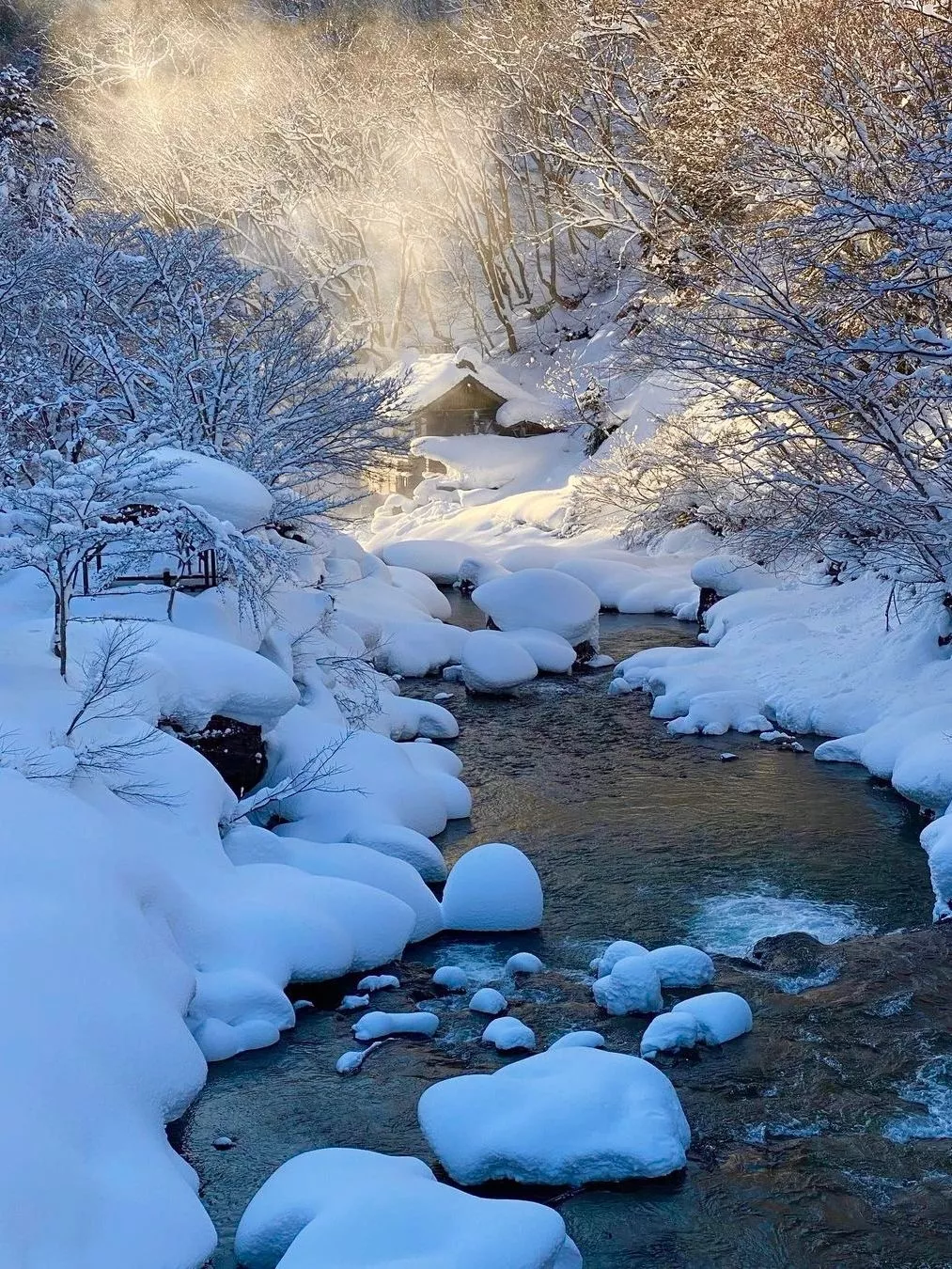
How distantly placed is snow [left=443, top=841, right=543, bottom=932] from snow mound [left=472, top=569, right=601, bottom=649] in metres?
11.3

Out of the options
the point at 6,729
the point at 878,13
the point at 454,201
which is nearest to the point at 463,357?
the point at 454,201

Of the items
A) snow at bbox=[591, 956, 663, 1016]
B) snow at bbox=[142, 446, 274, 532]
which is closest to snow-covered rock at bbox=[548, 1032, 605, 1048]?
snow at bbox=[591, 956, 663, 1016]

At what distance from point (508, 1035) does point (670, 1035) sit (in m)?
1.15

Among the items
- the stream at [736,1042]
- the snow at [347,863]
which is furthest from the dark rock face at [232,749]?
the stream at [736,1042]

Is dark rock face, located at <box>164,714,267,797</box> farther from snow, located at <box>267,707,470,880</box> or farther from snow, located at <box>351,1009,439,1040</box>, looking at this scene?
snow, located at <box>351,1009,439,1040</box>

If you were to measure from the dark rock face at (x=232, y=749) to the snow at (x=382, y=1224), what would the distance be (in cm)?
630

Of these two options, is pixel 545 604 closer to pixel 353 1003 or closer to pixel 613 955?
pixel 613 955

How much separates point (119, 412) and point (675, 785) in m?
9.56

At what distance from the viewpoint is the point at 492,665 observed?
20.3 metres

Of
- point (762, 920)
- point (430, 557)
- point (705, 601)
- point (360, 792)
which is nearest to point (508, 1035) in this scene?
point (762, 920)

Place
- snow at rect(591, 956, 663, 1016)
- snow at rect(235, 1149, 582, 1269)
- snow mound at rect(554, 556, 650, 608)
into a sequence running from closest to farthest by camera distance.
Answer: snow at rect(235, 1149, 582, 1269) → snow at rect(591, 956, 663, 1016) → snow mound at rect(554, 556, 650, 608)

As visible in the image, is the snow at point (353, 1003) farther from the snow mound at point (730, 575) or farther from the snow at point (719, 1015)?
the snow mound at point (730, 575)

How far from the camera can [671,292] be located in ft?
111

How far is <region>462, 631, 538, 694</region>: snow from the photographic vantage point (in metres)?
20.3
